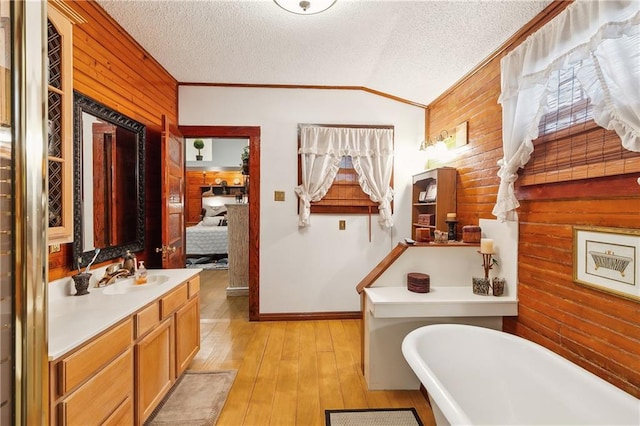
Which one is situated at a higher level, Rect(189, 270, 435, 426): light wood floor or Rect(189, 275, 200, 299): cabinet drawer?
Rect(189, 275, 200, 299): cabinet drawer

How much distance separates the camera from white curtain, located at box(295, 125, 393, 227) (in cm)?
332

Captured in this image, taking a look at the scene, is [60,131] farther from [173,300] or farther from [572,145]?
[572,145]

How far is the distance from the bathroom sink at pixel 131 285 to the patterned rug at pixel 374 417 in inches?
60.0

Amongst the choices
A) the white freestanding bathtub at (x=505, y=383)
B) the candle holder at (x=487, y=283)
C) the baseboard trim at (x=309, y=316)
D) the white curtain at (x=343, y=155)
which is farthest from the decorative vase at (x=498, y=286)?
the baseboard trim at (x=309, y=316)

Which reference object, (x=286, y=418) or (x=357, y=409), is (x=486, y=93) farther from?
(x=286, y=418)

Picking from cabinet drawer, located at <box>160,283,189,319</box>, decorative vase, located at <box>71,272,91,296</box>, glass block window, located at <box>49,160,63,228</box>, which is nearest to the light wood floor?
cabinet drawer, located at <box>160,283,189,319</box>

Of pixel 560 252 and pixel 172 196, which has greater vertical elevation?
pixel 172 196

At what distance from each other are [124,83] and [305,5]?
5.20 feet

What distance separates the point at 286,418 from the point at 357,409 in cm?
48

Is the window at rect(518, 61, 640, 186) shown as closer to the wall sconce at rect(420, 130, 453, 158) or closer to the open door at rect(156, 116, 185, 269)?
the wall sconce at rect(420, 130, 453, 158)

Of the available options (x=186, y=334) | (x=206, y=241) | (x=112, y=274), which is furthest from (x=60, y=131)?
(x=206, y=241)

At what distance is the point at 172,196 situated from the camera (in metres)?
2.78

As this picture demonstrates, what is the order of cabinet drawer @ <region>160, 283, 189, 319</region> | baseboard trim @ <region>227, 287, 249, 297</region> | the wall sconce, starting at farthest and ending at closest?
baseboard trim @ <region>227, 287, 249, 297</region> → the wall sconce → cabinet drawer @ <region>160, 283, 189, 319</region>

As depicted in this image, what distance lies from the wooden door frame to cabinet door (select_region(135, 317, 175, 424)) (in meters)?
1.39
